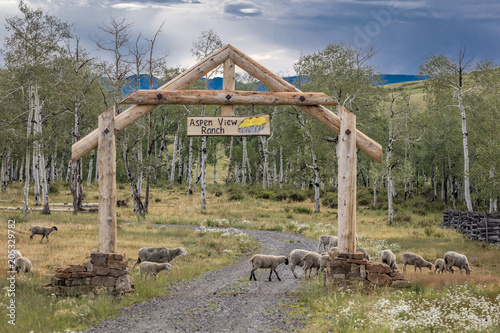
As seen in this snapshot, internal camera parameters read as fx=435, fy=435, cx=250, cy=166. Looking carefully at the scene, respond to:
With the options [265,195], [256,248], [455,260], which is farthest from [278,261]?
[265,195]

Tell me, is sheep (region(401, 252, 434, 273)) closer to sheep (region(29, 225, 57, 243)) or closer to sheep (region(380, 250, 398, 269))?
sheep (region(380, 250, 398, 269))

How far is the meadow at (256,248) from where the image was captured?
889cm

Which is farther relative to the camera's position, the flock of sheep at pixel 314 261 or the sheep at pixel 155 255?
the sheep at pixel 155 255

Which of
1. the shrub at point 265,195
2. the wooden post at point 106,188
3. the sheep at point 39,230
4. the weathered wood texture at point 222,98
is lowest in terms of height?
the sheep at point 39,230

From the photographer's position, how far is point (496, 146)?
28.7 meters

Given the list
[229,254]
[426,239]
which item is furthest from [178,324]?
[426,239]

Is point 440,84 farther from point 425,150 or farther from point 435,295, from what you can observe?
point 435,295

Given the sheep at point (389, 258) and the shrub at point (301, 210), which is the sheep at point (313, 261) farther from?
the shrub at point (301, 210)

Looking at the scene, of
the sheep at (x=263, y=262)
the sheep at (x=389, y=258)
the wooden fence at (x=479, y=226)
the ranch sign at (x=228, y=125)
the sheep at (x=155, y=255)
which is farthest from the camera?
the wooden fence at (x=479, y=226)

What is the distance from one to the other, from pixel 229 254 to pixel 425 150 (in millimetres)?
38333

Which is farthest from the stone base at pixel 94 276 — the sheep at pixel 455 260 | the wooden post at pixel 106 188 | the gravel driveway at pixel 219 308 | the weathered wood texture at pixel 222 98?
the sheep at pixel 455 260

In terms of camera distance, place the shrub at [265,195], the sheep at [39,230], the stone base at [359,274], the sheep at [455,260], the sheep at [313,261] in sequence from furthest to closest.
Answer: the shrub at [265,195] → the sheep at [39,230] → the sheep at [455,260] → the sheep at [313,261] → the stone base at [359,274]

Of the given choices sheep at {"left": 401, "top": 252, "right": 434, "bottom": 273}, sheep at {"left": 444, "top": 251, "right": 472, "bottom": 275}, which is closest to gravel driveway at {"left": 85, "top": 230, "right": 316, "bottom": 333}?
sheep at {"left": 401, "top": 252, "right": 434, "bottom": 273}

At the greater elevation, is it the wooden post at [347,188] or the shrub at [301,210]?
the wooden post at [347,188]
